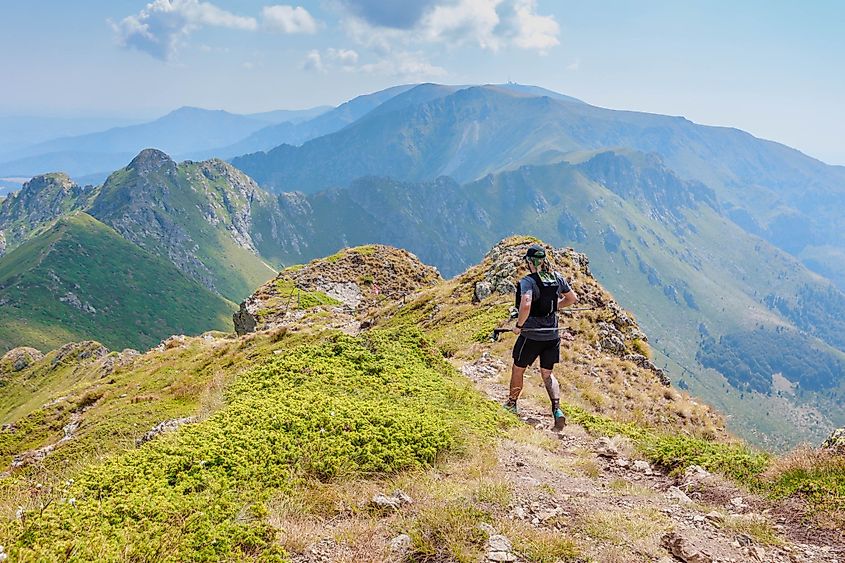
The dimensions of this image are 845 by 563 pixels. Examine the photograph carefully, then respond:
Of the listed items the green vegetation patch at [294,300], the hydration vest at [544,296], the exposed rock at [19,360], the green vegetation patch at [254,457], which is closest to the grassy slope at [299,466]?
the green vegetation patch at [254,457]

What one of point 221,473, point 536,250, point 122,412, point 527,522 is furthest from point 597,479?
point 122,412

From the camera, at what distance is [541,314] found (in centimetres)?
1393

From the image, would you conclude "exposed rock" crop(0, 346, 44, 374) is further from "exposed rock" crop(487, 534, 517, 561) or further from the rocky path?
"exposed rock" crop(487, 534, 517, 561)

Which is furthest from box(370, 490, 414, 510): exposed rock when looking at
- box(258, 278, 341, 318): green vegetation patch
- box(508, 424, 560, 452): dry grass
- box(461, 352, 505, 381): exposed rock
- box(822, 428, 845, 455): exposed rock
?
box(258, 278, 341, 318): green vegetation patch

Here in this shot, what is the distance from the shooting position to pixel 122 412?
75.2 feet

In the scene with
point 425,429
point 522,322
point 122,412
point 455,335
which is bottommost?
point 122,412

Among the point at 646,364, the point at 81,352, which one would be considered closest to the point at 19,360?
the point at 81,352

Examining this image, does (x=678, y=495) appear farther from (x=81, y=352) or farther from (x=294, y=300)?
(x=81, y=352)

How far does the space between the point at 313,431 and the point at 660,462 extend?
8124 millimetres

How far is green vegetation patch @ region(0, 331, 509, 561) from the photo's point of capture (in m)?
6.47

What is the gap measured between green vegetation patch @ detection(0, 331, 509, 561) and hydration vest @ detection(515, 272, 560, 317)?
3.06m

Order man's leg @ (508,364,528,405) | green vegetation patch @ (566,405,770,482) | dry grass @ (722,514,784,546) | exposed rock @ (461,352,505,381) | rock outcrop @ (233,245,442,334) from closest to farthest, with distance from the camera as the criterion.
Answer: dry grass @ (722,514,784,546) → green vegetation patch @ (566,405,770,482) → man's leg @ (508,364,528,405) → exposed rock @ (461,352,505,381) → rock outcrop @ (233,245,442,334)

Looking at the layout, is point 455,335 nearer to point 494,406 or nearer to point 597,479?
point 494,406

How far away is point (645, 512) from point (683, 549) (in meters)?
1.13
